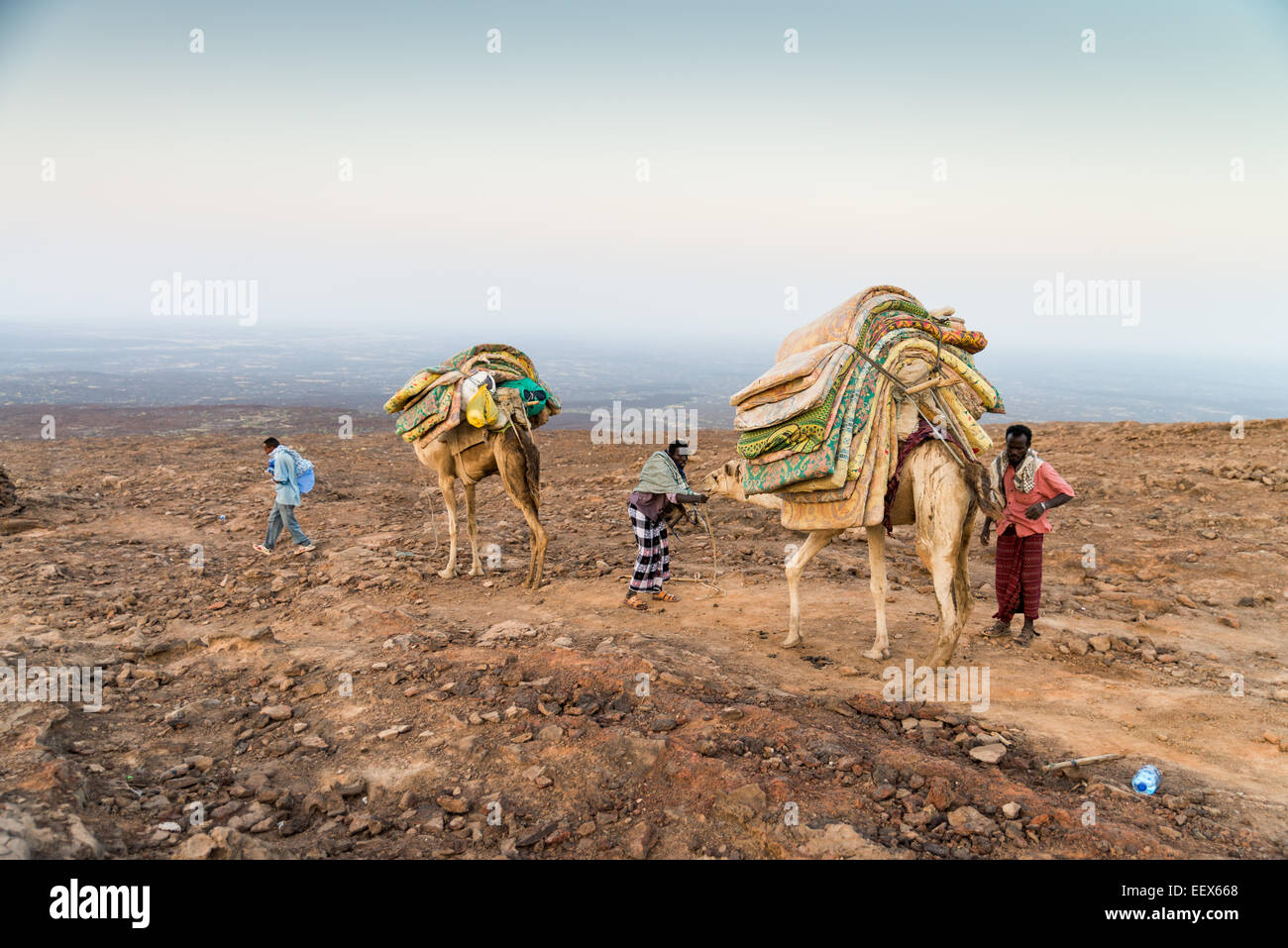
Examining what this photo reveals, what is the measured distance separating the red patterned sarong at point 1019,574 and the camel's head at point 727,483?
2493 mm

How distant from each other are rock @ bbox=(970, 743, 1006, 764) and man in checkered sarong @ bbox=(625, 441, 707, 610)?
3494mm

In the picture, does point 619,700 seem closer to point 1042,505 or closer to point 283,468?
point 1042,505

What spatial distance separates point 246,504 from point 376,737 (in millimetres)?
9109

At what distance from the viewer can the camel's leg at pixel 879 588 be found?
239 inches

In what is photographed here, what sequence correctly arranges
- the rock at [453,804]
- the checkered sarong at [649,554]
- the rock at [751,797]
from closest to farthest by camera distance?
the rock at [751,797] → the rock at [453,804] → the checkered sarong at [649,554]

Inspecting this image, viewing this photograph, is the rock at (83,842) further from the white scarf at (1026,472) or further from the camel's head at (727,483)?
the white scarf at (1026,472)

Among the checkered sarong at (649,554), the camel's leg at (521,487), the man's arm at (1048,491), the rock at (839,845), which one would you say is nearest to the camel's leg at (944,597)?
the man's arm at (1048,491)

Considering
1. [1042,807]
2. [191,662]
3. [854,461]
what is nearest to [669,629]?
[854,461]

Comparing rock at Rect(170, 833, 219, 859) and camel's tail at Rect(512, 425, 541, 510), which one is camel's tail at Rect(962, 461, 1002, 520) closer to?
camel's tail at Rect(512, 425, 541, 510)

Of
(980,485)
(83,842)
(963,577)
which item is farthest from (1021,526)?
(83,842)

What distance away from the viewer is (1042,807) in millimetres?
3629

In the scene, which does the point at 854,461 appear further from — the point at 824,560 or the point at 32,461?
the point at 32,461

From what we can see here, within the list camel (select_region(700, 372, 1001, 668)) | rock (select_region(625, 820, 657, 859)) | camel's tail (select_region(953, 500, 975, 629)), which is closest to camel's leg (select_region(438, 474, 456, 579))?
camel (select_region(700, 372, 1001, 668))

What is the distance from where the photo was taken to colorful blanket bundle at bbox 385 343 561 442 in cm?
809
